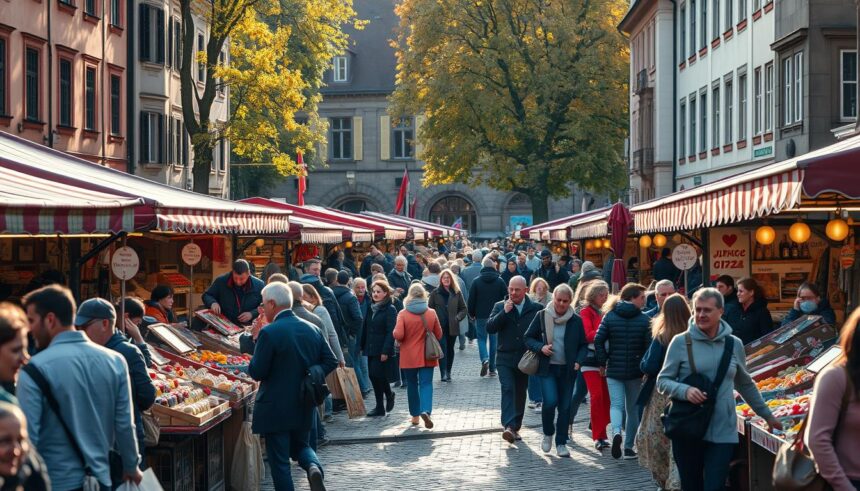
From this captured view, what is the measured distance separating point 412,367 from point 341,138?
66853mm

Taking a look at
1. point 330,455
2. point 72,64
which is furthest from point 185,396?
point 72,64

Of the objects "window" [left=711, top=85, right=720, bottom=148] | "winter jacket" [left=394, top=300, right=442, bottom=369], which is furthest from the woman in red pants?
"window" [left=711, top=85, right=720, bottom=148]

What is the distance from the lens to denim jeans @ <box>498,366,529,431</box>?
581 inches

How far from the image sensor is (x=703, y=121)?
141 feet

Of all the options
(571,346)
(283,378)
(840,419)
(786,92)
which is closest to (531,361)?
(571,346)

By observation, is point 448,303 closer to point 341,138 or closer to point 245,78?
point 245,78

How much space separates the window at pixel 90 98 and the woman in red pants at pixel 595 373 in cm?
2206

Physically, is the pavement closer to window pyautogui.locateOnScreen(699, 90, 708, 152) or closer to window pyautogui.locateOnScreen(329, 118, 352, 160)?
window pyautogui.locateOnScreen(699, 90, 708, 152)

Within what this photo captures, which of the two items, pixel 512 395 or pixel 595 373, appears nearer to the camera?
pixel 595 373

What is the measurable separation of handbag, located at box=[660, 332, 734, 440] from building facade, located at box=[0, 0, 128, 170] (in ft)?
71.5

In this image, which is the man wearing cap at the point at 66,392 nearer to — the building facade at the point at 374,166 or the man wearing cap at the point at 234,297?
the man wearing cap at the point at 234,297

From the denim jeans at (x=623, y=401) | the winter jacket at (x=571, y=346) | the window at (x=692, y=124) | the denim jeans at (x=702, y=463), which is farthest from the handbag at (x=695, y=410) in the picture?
the window at (x=692, y=124)

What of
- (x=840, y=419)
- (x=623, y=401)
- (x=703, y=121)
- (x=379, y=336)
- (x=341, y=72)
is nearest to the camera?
(x=840, y=419)

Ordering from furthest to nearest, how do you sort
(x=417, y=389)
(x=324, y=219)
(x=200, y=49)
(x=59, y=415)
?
(x=200, y=49), (x=324, y=219), (x=417, y=389), (x=59, y=415)
